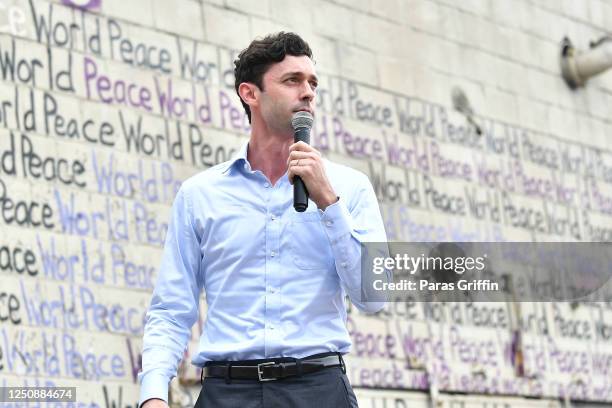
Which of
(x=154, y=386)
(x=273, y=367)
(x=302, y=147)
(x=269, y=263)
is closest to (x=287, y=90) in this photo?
(x=302, y=147)

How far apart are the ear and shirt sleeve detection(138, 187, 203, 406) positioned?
14.6 inches

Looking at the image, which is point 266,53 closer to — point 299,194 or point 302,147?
point 302,147

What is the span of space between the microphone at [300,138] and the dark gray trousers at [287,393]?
20.0 inches

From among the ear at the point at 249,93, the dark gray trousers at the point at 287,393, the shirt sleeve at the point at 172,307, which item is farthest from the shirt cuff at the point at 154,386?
the ear at the point at 249,93

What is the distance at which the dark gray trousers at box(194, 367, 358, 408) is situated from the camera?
414 cm

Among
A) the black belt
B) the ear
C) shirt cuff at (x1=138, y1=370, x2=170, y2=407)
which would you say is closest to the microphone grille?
the ear

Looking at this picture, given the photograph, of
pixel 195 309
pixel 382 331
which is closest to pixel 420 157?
pixel 382 331

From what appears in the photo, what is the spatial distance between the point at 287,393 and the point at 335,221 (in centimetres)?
52

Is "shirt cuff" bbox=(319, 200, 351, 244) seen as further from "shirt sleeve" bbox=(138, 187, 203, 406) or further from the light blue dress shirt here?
"shirt sleeve" bbox=(138, 187, 203, 406)

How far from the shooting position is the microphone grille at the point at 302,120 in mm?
4258

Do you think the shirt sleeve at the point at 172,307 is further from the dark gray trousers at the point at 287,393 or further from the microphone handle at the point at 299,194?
the microphone handle at the point at 299,194

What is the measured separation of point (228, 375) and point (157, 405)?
23cm

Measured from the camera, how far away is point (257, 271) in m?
4.30

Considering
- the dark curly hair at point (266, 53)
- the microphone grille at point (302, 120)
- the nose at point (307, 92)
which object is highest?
the dark curly hair at point (266, 53)
